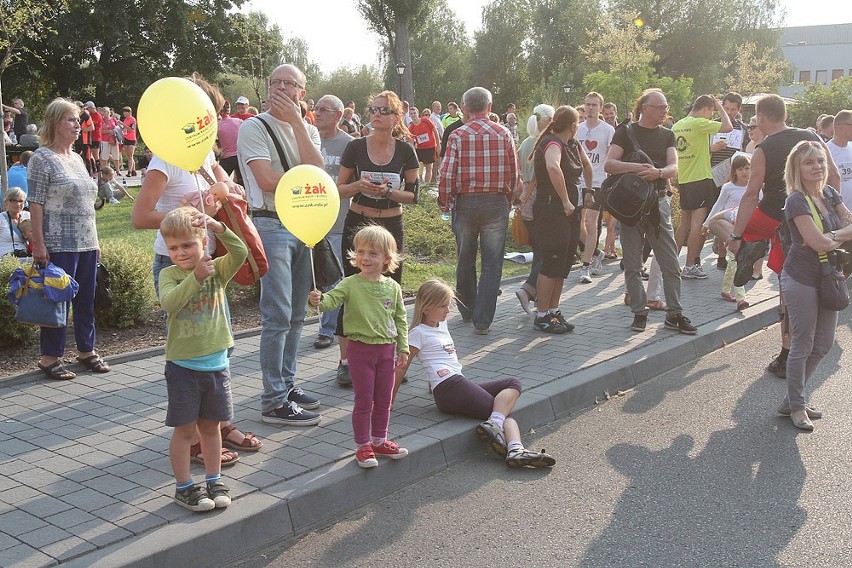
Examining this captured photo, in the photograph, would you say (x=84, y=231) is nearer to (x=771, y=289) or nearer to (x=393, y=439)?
(x=393, y=439)

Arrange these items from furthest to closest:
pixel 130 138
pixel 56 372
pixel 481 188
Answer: pixel 130 138 < pixel 481 188 < pixel 56 372

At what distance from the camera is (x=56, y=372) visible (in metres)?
6.60

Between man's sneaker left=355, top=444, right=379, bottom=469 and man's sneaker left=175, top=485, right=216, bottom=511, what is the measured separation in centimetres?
88

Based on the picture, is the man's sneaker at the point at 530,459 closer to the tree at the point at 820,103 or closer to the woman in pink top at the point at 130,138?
the woman in pink top at the point at 130,138

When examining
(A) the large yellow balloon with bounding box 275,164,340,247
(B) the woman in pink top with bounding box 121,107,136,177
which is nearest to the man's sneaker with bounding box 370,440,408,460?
(A) the large yellow balloon with bounding box 275,164,340,247

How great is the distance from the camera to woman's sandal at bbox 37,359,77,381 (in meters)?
6.59

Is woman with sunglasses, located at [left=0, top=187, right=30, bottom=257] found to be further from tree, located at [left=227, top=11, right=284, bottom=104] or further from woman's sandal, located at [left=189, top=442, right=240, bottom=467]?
tree, located at [left=227, top=11, right=284, bottom=104]

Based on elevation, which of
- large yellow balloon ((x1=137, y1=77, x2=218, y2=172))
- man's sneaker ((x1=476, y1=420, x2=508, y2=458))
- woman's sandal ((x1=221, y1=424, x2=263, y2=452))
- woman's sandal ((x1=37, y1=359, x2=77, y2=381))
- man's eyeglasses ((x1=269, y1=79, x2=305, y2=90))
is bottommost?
man's sneaker ((x1=476, y1=420, x2=508, y2=458))

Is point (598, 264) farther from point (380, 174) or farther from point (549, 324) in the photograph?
point (380, 174)

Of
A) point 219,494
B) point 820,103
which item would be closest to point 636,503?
point 219,494

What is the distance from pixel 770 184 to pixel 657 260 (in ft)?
3.94

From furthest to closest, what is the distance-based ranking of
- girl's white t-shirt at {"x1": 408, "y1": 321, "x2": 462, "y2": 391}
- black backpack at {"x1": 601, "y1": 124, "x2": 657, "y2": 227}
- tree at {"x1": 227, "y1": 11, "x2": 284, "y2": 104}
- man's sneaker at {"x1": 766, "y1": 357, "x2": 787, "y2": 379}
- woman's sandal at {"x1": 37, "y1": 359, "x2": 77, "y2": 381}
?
tree at {"x1": 227, "y1": 11, "x2": 284, "y2": 104} < black backpack at {"x1": 601, "y1": 124, "x2": 657, "y2": 227} < man's sneaker at {"x1": 766, "y1": 357, "x2": 787, "y2": 379} < woman's sandal at {"x1": 37, "y1": 359, "x2": 77, "y2": 381} < girl's white t-shirt at {"x1": 408, "y1": 321, "x2": 462, "y2": 391}

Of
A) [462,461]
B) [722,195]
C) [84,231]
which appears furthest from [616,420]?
[722,195]

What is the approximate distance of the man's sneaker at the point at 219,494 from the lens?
165 inches
